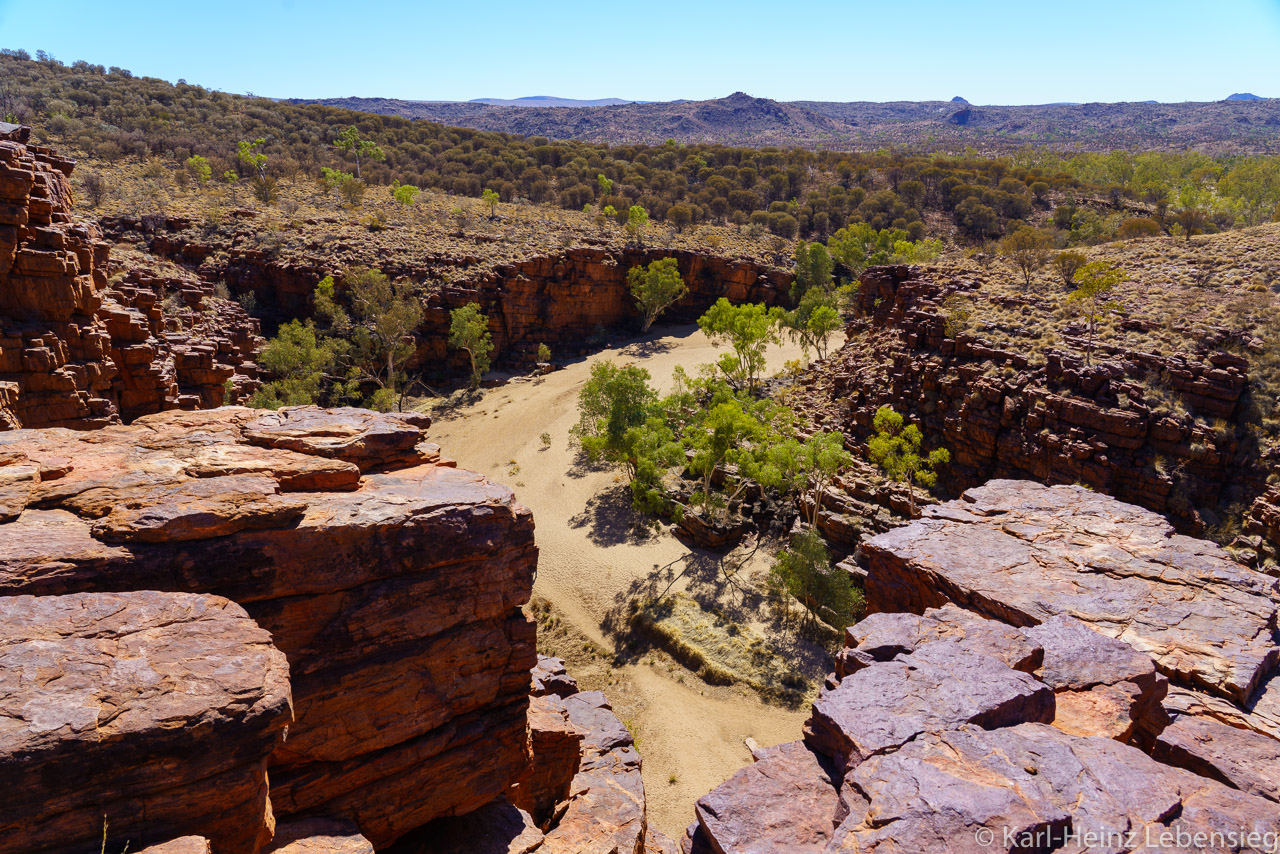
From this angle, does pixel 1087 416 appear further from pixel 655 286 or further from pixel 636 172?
pixel 636 172

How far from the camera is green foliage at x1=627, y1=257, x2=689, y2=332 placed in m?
53.1

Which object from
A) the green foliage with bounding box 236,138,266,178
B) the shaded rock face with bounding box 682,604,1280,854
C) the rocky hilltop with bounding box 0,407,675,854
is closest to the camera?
the rocky hilltop with bounding box 0,407,675,854

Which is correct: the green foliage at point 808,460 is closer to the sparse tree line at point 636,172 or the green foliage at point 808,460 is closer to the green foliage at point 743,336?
the green foliage at point 743,336

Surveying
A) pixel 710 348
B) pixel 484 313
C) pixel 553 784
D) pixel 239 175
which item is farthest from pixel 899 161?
pixel 553 784

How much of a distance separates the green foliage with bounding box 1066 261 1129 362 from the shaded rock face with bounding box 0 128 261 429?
3454 centimetres

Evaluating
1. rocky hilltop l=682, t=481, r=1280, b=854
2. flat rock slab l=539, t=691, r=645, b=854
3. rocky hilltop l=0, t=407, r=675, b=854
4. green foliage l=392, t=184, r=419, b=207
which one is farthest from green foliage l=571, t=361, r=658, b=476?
green foliage l=392, t=184, r=419, b=207

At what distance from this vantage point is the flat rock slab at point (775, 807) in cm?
738

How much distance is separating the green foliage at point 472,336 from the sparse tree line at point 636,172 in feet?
77.9

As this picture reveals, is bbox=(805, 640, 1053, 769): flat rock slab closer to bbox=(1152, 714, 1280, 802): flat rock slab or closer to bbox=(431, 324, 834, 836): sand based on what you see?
bbox=(1152, 714, 1280, 802): flat rock slab

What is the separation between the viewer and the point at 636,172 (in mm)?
90188

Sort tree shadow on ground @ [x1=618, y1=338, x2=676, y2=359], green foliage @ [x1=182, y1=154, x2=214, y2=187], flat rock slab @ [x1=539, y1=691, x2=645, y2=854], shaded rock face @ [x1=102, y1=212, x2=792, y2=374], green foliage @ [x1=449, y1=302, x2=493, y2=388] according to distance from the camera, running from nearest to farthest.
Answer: flat rock slab @ [x1=539, y1=691, x2=645, y2=854], green foliage @ [x1=449, y1=302, x2=493, y2=388], shaded rock face @ [x1=102, y1=212, x2=792, y2=374], tree shadow on ground @ [x1=618, y1=338, x2=676, y2=359], green foliage @ [x1=182, y1=154, x2=214, y2=187]

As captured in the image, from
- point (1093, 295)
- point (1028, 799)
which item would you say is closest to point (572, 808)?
point (1028, 799)

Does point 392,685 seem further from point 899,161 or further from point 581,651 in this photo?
point 899,161

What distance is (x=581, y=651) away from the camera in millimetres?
22547
